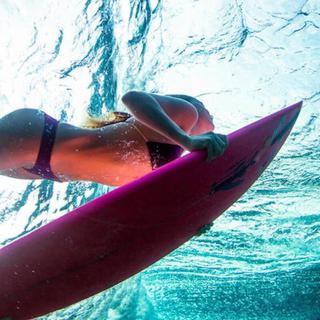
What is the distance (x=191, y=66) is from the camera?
27.1ft

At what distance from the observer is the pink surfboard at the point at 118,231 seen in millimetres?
2613

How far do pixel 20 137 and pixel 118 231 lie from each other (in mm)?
1225

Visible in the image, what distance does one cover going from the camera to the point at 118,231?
9.36 ft

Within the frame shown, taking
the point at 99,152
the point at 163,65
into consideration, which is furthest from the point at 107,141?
the point at 163,65

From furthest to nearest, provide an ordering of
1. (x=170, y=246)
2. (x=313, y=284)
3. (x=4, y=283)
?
(x=313, y=284) < (x=170, y=246) < (x=4, y=283)

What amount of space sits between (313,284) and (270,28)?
58.8 ft

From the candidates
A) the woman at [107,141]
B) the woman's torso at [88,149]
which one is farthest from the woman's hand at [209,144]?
the woman's torso at [88,149]

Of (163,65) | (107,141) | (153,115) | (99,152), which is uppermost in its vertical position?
(163,65)

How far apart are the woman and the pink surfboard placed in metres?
0.38

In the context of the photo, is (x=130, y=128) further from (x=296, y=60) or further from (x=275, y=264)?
(x=275, y=264)

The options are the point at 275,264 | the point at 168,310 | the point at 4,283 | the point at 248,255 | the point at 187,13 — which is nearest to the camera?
the point at 4,283

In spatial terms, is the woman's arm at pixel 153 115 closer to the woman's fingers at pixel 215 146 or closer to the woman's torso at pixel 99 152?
the woman's fingers at pixel 215 146

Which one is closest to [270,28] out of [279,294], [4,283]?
[4,283]

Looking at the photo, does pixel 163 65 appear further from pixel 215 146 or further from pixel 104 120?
pixel 215 146
